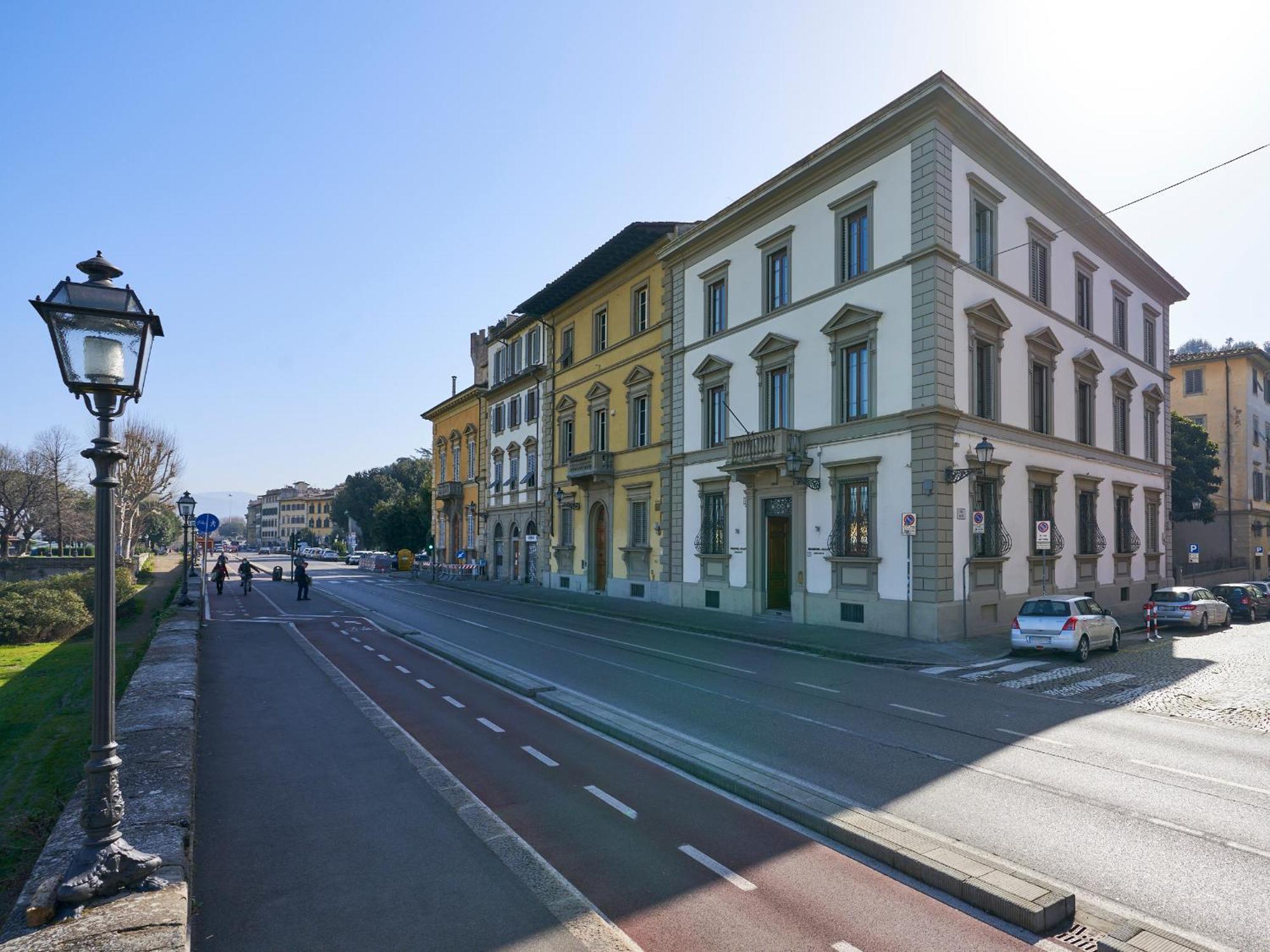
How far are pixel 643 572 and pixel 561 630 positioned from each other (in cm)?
994

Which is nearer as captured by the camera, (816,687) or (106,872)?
(106,872)

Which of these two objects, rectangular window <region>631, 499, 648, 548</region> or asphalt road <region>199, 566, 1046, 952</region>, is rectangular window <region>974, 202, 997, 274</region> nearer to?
rectangular window <region>631, 499, 648, 548</region>

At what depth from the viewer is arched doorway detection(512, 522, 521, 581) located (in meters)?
45.3

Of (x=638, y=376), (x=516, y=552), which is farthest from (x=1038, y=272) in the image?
(x=516, y=552)

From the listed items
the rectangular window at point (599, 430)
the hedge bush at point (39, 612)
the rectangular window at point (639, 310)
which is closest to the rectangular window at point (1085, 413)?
the rectangular window at point (639, 310)

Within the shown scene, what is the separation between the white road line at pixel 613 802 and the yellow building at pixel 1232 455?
49926 mm

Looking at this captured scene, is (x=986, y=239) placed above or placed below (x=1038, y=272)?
above

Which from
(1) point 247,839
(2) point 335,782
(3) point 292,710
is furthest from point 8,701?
(1) point 247,839

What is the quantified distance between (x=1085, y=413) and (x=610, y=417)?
61.9ft

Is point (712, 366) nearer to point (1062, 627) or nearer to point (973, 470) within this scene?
point (973, 470)

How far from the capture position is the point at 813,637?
19.9 m

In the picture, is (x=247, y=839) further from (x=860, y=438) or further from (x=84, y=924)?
(x=860, y=438)

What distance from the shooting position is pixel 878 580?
Answer: 2080 cm

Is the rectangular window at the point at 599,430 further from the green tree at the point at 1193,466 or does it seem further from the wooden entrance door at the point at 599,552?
the green tree at the point at 1193,466
